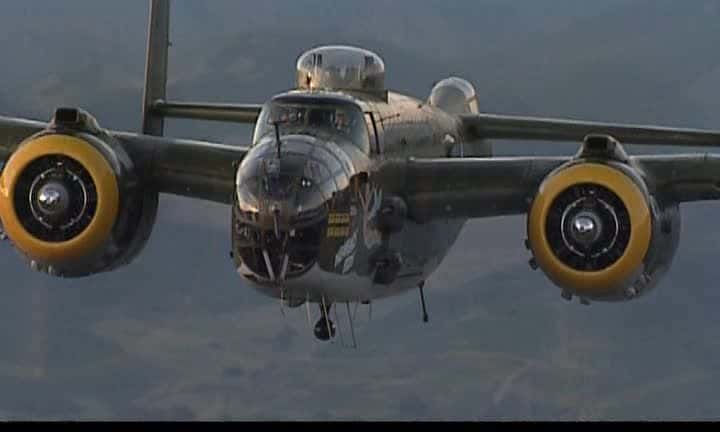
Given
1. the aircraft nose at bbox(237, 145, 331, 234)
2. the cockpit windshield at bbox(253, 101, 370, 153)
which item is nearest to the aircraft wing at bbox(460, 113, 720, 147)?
the cockpit windshield at bbox(253, 101, 370, 153)

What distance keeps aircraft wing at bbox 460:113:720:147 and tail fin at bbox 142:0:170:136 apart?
20.5 feet

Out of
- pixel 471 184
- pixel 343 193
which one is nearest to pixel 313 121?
pixel 343 193

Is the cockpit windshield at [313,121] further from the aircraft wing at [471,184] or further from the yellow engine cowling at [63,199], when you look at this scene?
the yellow engine cowling at [63,199]

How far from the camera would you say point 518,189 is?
3269 cm

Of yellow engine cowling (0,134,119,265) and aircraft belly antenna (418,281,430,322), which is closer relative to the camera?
yellow engine cowling (0,134,119,265)

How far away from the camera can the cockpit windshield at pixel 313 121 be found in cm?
3075

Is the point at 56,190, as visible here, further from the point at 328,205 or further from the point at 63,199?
the point at 328,205

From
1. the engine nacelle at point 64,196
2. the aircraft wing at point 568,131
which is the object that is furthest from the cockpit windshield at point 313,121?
the aircraft wing at point 568,131

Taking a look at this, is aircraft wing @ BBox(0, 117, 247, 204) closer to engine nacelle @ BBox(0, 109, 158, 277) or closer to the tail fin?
engine nacelle @ BBox(0, 109, 158, 277)

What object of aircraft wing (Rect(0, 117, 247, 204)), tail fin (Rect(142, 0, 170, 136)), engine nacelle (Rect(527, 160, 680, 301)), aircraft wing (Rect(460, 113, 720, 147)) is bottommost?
engine nacelle (Rect(527, 160, 680, 301))

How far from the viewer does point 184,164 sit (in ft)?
111

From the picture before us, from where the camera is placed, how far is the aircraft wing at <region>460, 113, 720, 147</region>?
36.8 metres

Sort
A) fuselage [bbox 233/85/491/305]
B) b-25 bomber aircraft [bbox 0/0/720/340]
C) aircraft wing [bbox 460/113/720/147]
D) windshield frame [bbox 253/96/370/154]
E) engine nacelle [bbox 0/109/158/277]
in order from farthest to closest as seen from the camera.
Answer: aircraft wing [bbox 460/113/720/147] < engine nacelle [bbox 0/109/158/277] < windshield frame [bbox 253/96/370/154] < b-25 bomber aircraft [bbox 0/0/720/340] < fuselage [bbox 233/85/491/305]

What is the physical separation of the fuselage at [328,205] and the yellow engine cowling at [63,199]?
294cm
